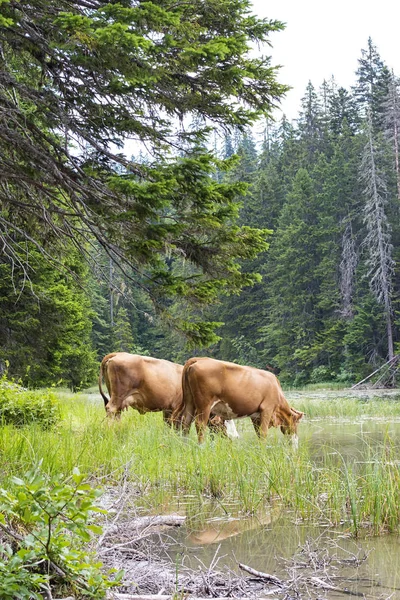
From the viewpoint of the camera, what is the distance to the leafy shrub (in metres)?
2.31

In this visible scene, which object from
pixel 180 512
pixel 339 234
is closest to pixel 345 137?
pixel 339 234

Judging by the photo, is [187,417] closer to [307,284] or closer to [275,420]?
[275,420]

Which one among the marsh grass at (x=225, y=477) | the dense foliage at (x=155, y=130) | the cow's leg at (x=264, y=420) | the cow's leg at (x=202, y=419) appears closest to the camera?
the marsh grass at (x=225, y=477)

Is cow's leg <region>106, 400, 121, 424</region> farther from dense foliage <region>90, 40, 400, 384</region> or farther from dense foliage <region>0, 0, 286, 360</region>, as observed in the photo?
dense foliage <region>90, 40, 400, 384</region>

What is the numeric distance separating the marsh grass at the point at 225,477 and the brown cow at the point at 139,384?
2910 mm

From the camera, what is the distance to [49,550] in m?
2.48

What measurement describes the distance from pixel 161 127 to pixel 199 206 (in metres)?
1.25

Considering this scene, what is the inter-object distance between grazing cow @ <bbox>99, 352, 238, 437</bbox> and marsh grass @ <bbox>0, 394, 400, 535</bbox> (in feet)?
9.53

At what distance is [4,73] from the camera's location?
19.7 ft

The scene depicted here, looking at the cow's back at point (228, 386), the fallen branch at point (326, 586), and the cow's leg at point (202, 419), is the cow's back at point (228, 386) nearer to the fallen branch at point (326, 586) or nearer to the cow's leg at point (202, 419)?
the cow's leg at point (202, 419)

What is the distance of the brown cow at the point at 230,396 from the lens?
28.4 feet

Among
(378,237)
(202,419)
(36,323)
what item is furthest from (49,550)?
Result: (378,237)

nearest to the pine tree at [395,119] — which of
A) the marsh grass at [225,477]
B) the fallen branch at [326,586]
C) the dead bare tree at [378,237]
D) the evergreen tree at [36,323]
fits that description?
the dead bare tree at [378,237]

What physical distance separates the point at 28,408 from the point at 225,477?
3965mm
